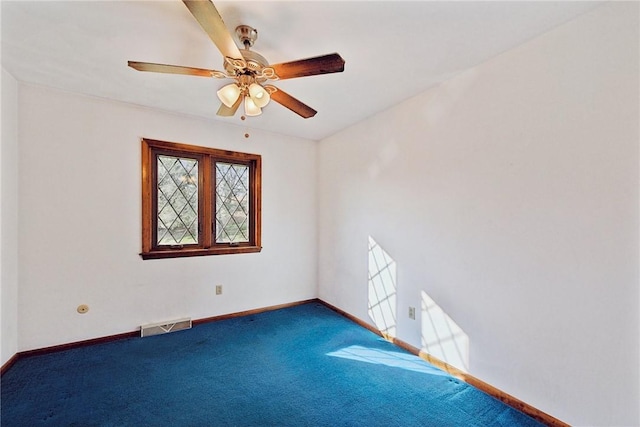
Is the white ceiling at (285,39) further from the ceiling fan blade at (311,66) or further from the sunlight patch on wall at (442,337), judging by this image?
the sunlight patch on wall at (442,337)

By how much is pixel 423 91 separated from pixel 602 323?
2.11 metres

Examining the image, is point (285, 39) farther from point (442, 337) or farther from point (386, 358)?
point (386, 358)

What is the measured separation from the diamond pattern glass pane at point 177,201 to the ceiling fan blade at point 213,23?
210 centimetres

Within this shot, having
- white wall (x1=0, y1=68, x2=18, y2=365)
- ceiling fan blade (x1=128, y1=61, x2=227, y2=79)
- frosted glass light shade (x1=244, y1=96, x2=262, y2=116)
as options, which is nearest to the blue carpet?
white wall (x1=0, y1=68, x2=18, y2=365)

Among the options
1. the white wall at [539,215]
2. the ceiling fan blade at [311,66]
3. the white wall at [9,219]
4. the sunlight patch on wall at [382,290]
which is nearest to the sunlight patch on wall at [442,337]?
the white wall at [539,215]

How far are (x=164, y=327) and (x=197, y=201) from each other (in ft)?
4.79

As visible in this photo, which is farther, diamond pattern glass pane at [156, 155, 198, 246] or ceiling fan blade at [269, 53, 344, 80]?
diamond pattern glass pane at [156, 155, 198, 246]

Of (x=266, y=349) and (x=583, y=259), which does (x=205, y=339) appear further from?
(x=583, y=259)

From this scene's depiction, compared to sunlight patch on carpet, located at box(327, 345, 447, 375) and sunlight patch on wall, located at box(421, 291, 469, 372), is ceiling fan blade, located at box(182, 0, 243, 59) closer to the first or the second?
sunlight patch on wall, located at box(421, 291, 469, 372)

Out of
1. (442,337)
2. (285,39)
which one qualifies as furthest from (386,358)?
(285,39)

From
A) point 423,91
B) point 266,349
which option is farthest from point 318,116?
point 266,349

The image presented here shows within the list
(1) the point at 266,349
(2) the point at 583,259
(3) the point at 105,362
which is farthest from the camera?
(1) the point at 266,349

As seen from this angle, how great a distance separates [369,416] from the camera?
1814 mm

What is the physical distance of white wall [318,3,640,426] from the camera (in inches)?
58.4
